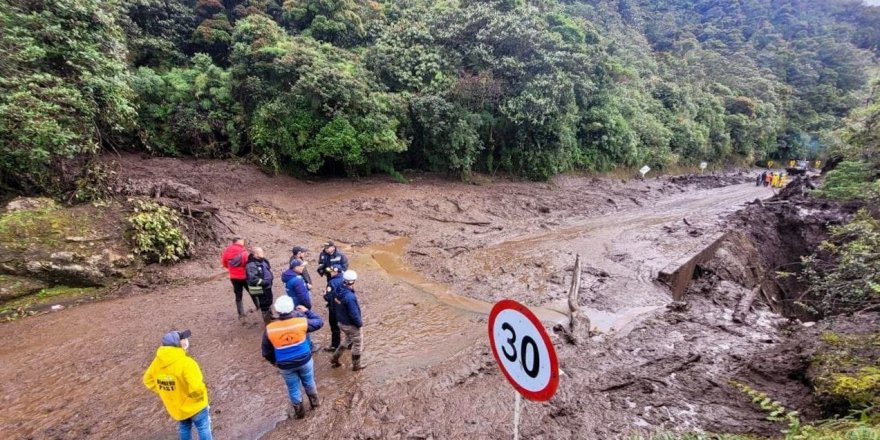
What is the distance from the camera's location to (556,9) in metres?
29.2

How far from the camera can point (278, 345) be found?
4.42 metres

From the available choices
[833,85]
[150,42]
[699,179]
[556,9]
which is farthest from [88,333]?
[833,85]

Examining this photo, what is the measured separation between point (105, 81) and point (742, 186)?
134ft

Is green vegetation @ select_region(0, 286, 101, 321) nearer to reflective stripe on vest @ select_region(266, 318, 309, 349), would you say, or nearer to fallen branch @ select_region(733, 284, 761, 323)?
reflective stripe on vest @ select_region(266, 318, 309, 349)

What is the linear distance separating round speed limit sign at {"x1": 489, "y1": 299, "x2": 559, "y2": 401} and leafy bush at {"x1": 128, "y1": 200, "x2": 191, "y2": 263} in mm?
9633

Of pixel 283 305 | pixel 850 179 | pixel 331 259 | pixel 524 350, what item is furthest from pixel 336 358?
pixel 850 179

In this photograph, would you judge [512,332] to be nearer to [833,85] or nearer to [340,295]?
[340,295]

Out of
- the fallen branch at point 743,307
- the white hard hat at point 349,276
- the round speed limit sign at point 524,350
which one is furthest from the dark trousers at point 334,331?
the fallen branch at point 743,307

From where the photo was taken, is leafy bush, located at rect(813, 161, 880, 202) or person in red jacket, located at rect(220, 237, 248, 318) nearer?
person in red jacket, located at rect(220, 237, 248, 318)

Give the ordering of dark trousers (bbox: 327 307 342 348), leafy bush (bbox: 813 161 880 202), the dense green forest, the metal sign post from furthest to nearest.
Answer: leafy bush (bbox: 813 161 880 202) < the dense green forest < dark trousers (bbox: 327 307 342 348) < the metal sign post

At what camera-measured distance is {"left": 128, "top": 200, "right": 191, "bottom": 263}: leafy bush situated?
927cm

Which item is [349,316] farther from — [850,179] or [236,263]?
[850,179]

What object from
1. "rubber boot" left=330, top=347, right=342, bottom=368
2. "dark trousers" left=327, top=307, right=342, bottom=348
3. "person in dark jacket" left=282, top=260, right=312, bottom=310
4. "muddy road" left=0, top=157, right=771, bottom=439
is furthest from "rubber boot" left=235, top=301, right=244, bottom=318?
"rubber boot" left=330, top=347, right=342, bottom=368

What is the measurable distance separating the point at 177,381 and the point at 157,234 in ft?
23.9
